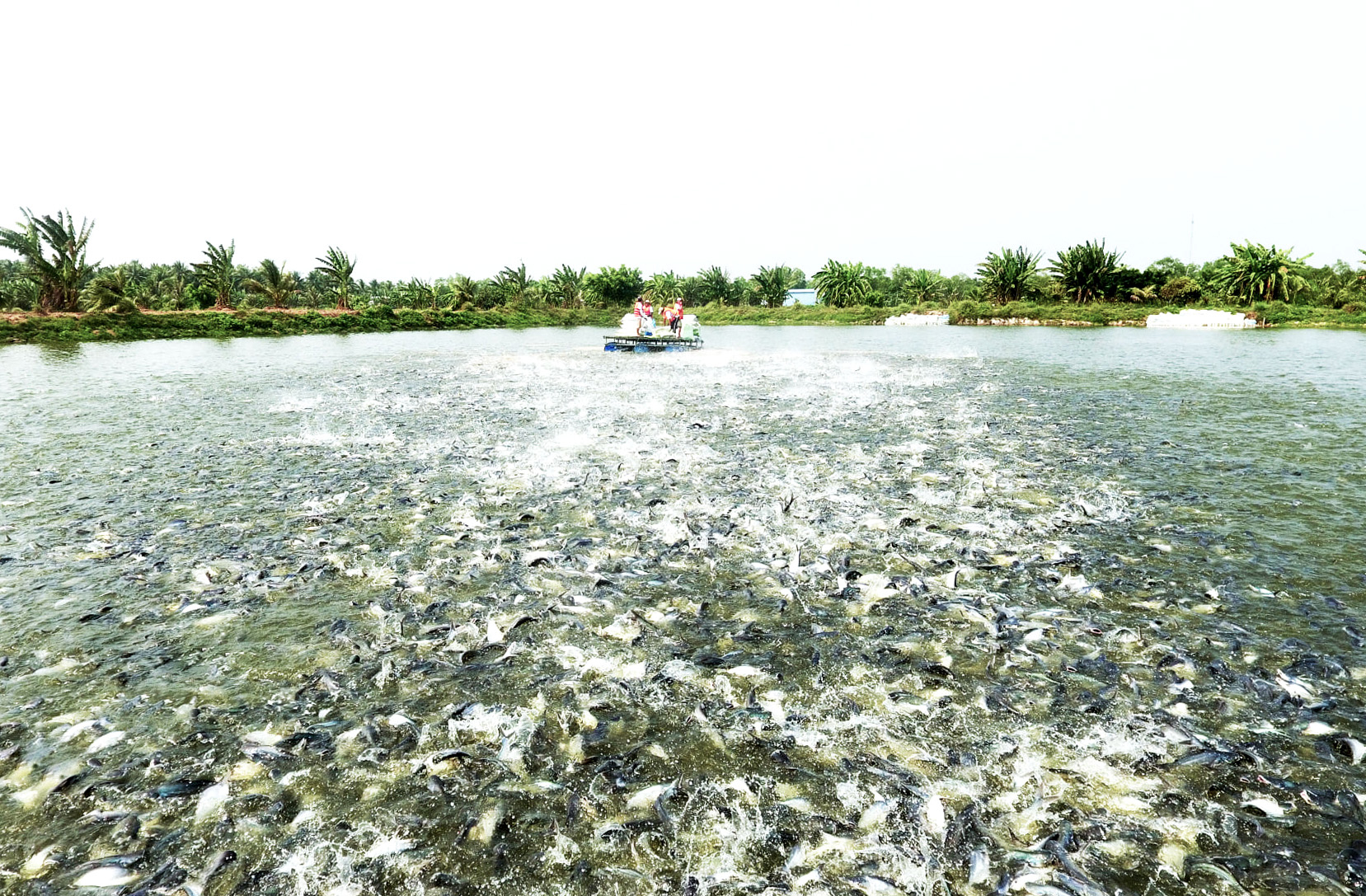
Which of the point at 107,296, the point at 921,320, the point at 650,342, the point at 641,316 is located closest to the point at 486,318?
the point at 107,296

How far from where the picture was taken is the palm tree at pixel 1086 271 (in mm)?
93875

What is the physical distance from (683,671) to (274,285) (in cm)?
8355

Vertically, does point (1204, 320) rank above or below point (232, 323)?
above

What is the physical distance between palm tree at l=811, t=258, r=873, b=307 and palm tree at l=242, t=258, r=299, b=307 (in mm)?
87994

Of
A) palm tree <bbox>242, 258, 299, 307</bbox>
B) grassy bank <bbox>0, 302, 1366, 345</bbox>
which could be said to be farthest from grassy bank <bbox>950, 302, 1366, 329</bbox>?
palm tree <bbox>242, 258, 299, 307</bbox>

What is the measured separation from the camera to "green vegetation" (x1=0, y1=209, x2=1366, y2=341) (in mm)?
55812

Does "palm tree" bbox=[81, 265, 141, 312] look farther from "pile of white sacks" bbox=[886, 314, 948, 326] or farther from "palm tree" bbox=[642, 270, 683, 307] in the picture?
"pile of white sacks" bbox=[886, 314, 948, 326]

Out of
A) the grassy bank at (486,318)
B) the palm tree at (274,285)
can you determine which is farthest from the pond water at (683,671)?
the palm tree at (274,285)

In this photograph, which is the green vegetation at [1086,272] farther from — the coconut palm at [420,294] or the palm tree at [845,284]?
the coconut palm at [420,294]

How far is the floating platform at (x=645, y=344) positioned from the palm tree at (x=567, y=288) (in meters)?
72.3

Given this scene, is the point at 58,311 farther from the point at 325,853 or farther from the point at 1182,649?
the point at 1182,649

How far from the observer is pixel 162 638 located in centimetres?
657

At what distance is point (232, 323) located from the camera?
6181 cm

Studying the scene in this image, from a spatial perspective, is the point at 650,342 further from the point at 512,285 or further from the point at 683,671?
the point at 512,285
